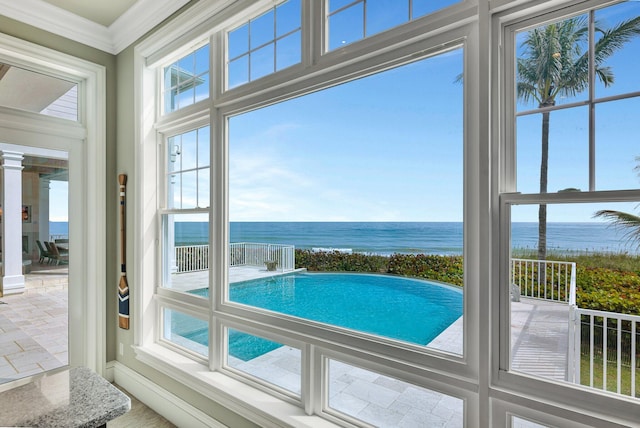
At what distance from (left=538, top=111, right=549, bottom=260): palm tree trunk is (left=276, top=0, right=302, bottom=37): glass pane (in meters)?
1.44

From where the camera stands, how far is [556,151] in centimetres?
122

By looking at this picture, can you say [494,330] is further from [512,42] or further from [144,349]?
[144,349]

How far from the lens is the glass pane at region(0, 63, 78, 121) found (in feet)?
8.68

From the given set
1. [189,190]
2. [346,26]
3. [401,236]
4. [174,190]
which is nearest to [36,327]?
[174,190]

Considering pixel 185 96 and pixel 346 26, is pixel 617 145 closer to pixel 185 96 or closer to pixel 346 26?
pixel 346 26

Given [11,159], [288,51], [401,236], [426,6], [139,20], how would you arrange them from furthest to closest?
[139,20], [11,159], [288,51], [401,236], [426,6]

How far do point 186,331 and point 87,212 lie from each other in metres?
1.41

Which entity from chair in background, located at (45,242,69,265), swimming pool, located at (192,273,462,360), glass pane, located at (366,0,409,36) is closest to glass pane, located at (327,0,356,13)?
glass pane, located at (366,0,409,36)

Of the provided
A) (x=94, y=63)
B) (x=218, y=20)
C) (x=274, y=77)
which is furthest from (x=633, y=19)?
(x=94, y=63)

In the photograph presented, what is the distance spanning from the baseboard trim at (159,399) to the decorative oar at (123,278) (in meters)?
0.43

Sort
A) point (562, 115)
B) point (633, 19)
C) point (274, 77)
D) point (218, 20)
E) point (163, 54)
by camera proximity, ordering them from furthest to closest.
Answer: point (163, 54) < point (218, 20) < point (274, 77) < point (562, 115) < point (633, 19)

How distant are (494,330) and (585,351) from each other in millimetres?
275

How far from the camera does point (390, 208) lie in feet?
5.38

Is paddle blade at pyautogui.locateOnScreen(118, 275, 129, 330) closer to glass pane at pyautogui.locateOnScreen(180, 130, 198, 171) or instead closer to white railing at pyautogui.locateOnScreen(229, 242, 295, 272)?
glass pane at pyautogui.locateOnScreen(180, 130, 198, 171)
